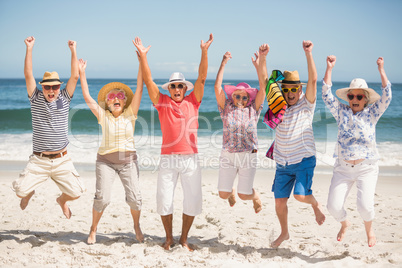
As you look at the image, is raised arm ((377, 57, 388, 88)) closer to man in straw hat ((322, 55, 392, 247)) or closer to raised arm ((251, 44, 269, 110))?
man in straw hat ((322, 55, 392, 247))

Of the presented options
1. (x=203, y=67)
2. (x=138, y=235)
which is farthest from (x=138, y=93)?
(x=138, y=235)

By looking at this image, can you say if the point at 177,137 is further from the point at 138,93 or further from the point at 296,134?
the point at 296,134

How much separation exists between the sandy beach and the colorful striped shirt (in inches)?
53.3

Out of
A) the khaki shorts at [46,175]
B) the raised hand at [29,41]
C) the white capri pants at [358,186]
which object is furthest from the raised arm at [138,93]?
the white capri pants at [358,186]

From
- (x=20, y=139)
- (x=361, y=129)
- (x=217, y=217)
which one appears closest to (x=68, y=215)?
(x=217, y=217)

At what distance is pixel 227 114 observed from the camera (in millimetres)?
5328

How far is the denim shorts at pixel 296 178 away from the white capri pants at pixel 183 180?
1028mm

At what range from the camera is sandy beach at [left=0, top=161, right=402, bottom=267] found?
4.86 metres

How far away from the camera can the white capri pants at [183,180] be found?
505 cm

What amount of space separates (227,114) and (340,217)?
190 centimetres

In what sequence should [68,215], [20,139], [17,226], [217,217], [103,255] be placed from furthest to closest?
A: [20,139], [217,217], [17,226], [68,215], [103,255]

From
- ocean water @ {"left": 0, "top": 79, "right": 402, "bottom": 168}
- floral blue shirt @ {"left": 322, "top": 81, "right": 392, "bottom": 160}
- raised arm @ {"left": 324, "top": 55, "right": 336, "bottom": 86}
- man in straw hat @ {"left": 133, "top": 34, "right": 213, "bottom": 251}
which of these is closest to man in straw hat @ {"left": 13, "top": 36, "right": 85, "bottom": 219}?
man in straw hat @ {"left": 133, "top": 34, "right": 213, "bottom": 251}

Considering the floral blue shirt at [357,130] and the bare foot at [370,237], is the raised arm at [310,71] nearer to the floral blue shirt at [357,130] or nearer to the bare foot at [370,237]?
the floral blue shirt at [357,130]

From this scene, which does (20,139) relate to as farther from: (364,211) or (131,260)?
(364,211)
